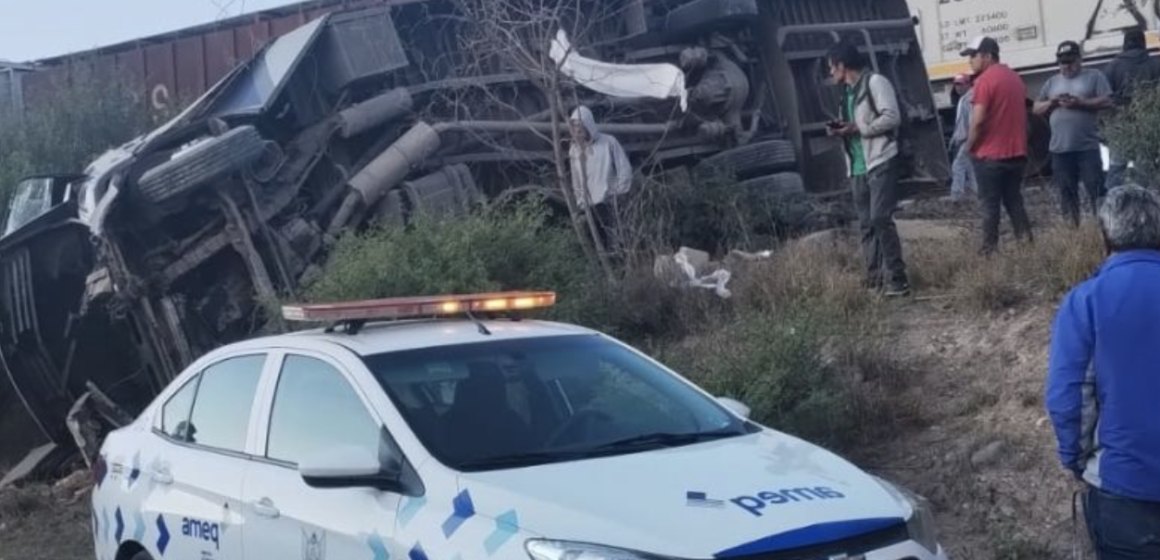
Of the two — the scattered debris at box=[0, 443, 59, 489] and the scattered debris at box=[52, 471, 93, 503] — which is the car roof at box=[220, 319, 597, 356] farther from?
the scattered debris at box=[0, 443, 59, 489]

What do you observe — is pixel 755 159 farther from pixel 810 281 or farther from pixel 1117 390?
pixel 1117 390

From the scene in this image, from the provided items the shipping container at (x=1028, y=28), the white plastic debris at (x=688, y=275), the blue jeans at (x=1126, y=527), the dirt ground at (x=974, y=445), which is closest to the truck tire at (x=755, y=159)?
the white plastic debris at (x=688, y=275)

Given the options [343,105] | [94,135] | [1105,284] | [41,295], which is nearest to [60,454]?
[41,295]

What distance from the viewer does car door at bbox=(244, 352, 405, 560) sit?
5441 millimetres

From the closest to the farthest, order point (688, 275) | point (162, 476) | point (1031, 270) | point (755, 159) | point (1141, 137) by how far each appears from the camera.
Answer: point (162, 476)
point (1031, 270)
point (1141, 137)
point (688, 275)
point (755, 159)

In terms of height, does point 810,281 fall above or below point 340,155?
below

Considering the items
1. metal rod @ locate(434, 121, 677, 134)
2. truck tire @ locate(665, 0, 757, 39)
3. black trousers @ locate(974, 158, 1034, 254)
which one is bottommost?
black trousers @ locate(974, 158, 1034, 254)

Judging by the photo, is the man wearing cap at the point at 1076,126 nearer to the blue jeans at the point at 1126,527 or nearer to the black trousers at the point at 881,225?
the black trousers at the point at 881,225

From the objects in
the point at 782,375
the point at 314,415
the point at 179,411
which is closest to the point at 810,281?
the point at 782,375

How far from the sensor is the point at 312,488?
5.70 metres

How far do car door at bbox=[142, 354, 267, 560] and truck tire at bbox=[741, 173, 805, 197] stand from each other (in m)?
8.03

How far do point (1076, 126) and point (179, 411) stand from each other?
23.2ft

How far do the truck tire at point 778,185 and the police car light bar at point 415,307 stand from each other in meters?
7.87

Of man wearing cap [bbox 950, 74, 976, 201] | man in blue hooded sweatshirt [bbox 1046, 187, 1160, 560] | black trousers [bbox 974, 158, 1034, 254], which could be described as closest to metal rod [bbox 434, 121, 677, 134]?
man wearing cap [bbox 950, 74, 976, 201]
